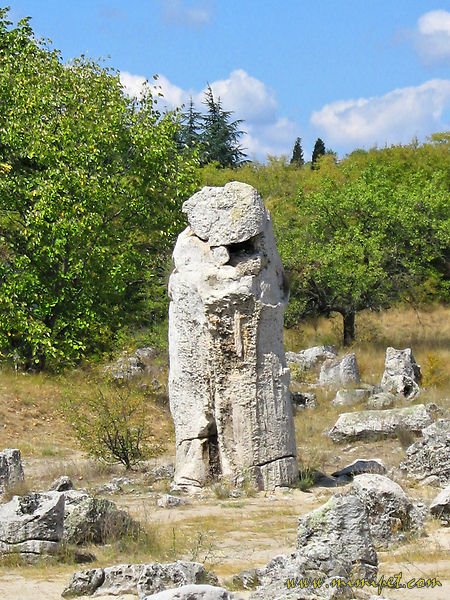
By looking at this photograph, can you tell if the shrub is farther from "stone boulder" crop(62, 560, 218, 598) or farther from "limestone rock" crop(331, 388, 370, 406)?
"stone boulder" crop(62, 560, 218, 598)

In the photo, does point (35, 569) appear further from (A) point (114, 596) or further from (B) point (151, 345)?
(B) point (151, 345)

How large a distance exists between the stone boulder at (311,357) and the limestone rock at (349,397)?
3.30 metres

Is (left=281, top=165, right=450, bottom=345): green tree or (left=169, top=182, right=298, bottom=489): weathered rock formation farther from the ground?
(left=281, top=165, right=450, bottom=345): green tree

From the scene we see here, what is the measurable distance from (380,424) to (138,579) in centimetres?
899

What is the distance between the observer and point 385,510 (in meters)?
8.36

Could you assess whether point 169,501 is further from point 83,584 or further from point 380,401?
point 380,401

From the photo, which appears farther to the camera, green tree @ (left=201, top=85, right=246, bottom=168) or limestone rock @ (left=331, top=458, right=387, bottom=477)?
green tree @ (left=201, top=85, right=246, bottom=168)

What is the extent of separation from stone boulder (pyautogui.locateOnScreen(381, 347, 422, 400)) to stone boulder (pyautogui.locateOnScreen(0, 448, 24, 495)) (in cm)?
826

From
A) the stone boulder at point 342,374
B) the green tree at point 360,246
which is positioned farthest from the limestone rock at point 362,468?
the green tree at point 360,246

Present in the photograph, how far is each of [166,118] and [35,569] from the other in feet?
52.1

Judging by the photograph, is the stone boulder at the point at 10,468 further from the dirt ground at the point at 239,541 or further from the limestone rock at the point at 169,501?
the limestone rock at the point at 169,501

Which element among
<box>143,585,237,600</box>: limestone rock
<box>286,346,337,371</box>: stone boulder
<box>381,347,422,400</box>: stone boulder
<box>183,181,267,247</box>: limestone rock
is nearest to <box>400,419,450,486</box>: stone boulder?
<box>183,181,267,247</box>: limestone rock

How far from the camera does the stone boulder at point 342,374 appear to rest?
66.2ft

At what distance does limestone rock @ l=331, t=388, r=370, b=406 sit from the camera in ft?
60.3
